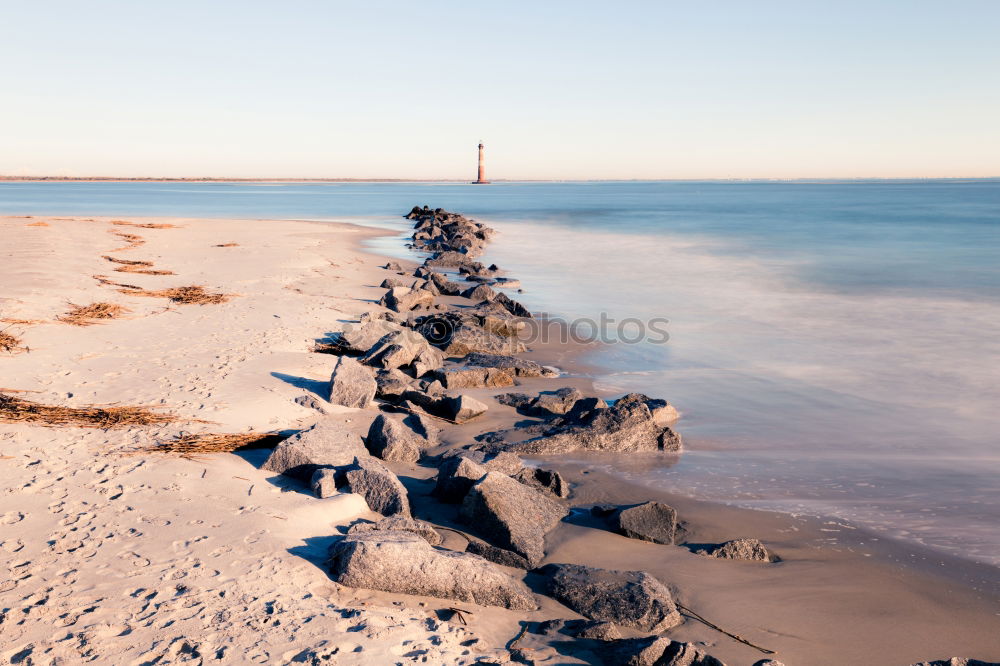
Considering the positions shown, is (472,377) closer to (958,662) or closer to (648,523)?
(648,523)

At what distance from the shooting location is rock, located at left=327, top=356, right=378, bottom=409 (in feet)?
22.6

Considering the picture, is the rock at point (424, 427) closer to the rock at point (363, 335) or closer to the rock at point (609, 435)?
the rock at point (609, 435)

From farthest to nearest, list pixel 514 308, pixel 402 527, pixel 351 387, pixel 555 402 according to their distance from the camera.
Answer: pixel 514 308
pixel 555 402
pixel 351 387
pixel 402 527

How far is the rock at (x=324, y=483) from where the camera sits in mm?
4660

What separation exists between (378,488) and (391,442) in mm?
1059

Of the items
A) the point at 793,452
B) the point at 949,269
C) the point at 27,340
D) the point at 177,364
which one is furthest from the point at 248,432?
the point at 949,269

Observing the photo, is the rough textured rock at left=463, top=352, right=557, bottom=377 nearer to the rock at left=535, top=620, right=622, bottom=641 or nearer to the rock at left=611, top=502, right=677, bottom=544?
the rock at left=611, top=502, right=677, bottom=544

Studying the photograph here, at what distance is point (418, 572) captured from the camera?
357 cm

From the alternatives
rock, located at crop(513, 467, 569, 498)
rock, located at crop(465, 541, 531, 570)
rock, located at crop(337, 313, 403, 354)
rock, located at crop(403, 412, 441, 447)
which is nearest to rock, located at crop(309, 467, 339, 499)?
rock, located at crop(465, 541, 531, 570)

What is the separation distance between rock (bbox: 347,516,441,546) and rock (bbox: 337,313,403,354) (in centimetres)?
476

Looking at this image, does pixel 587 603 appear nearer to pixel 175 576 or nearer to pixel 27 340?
pixel 175 576

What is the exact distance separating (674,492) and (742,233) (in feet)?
112

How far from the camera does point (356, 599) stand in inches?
136

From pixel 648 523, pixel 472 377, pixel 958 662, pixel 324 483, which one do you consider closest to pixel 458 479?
pixel 324 483
